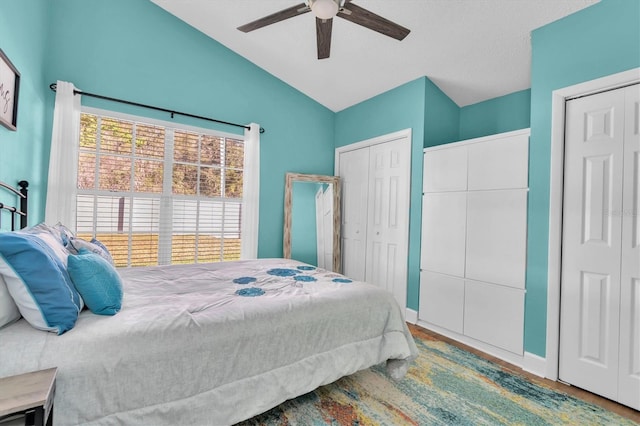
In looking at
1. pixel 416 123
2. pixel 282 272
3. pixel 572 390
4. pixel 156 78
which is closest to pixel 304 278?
pixel 282 272

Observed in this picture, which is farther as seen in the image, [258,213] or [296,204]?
[296,204]

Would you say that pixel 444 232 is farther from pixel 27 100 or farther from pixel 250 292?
pixel 27 100

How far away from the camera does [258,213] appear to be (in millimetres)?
3900

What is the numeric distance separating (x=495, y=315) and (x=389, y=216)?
1.53 meters

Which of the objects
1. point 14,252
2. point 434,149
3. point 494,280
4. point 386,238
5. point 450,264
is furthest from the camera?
point 386,238

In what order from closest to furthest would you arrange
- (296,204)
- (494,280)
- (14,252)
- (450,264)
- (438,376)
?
(14,252), (438,376), (494,280), (450,264), (296,204)

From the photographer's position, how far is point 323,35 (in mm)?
2223

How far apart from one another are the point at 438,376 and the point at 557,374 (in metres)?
0.88

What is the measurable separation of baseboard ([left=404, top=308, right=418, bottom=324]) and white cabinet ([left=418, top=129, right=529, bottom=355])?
60 mm

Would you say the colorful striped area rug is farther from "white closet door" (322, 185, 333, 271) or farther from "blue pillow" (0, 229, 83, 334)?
"white closet door" (322, 185, 333, 271)

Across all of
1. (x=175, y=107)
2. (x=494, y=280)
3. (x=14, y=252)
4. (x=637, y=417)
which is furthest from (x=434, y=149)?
(x=14, y=252)

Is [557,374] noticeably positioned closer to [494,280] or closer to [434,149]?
[494,280]

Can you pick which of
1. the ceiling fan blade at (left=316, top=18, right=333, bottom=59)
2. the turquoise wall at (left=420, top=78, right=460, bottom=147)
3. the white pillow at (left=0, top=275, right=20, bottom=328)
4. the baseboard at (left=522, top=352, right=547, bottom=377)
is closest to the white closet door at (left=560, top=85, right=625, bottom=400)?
the baseboard at (left=522, top=352, right=547, bottom=377)

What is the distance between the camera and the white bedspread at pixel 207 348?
3.84 feet
